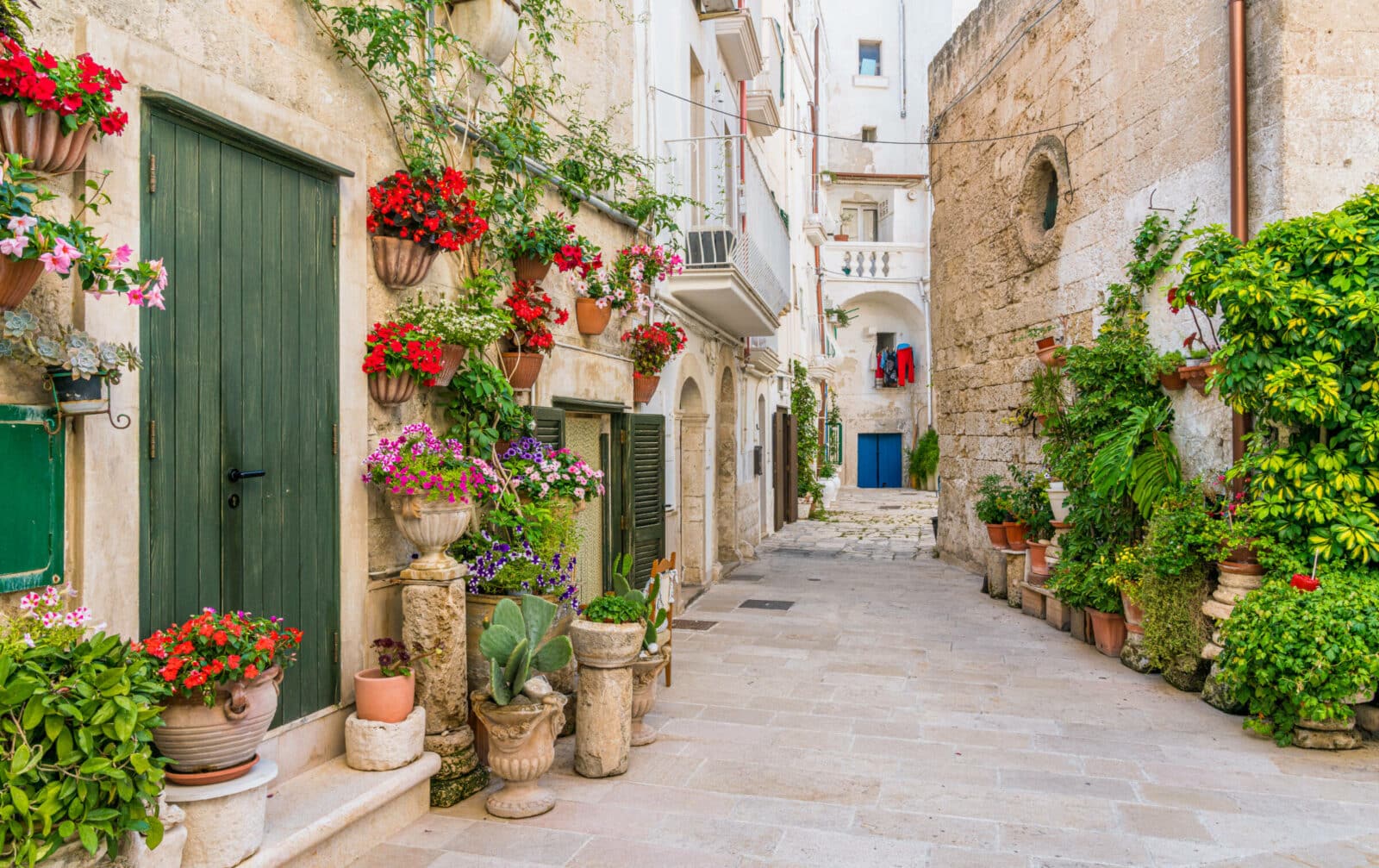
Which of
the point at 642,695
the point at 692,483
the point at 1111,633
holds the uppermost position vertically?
the point at 692,483

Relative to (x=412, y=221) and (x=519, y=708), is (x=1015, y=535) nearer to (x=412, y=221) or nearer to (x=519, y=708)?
(x=519, y=708)

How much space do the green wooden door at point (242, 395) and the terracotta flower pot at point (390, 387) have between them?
23 cm

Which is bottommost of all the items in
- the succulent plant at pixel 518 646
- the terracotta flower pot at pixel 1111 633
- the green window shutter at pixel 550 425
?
the terracotta flower pot at pixel 1111 633

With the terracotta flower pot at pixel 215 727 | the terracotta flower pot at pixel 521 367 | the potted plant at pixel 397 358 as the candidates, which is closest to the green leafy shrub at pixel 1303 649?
the terracotta flower pot at pixel 521 367

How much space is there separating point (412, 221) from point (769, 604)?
19.5 feet

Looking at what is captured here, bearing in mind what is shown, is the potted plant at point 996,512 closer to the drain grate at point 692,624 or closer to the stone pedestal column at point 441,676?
the drain grate at point 692,624

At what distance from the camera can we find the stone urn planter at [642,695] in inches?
191

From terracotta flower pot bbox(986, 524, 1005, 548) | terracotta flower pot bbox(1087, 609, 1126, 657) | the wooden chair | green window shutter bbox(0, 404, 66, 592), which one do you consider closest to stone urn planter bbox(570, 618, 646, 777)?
the wooden chair

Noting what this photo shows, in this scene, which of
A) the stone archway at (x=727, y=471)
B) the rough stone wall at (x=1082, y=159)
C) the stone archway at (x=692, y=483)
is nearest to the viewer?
the rough stone wall at (x=1082, y=159)

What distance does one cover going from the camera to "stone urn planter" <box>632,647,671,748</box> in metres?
4.85

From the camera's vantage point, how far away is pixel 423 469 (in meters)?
3.97

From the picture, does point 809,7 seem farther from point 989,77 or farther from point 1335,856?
point 1335,856

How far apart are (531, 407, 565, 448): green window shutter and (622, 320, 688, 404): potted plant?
145cm

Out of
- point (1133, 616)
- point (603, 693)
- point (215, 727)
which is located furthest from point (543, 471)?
point (1133, 616)
